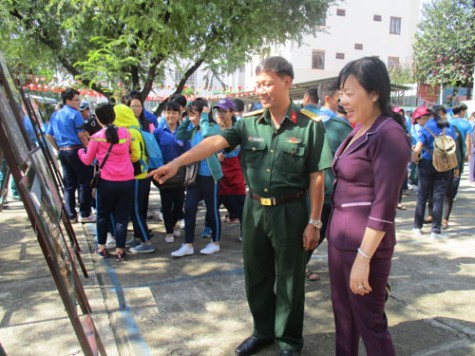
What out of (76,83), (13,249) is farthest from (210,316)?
(76,83)

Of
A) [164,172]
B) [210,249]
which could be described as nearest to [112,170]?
[210,249]

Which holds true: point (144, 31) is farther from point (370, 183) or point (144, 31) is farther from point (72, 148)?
point (370, 183)

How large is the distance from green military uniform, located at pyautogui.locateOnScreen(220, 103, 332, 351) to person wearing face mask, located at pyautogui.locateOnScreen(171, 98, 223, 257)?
205cm

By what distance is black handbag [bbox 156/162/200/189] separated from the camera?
4.67 m

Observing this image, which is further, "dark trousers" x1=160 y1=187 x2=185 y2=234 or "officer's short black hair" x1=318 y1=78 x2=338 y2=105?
"dark trousers" x1=160 y1=187 x2=185 y2=234

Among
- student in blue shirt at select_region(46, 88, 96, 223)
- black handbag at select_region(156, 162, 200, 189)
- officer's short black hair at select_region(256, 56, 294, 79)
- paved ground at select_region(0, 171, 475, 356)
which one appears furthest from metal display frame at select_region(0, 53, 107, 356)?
student in blue shirt at select_region(46, 88, 96, 223)

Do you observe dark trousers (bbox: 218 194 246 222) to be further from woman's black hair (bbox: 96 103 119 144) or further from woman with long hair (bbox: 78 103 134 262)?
woman's black hair (bbox: 96 103 119 144)

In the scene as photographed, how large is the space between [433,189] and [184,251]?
3.55 meters

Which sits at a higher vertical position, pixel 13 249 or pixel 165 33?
pixel 165 33

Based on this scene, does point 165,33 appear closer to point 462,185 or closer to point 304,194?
point 304,194

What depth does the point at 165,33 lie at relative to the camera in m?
4.77

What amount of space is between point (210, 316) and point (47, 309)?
137 cm

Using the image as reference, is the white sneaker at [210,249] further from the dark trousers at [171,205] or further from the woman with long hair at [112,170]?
the woman with long hair at [112,170]

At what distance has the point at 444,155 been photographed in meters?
5.38
